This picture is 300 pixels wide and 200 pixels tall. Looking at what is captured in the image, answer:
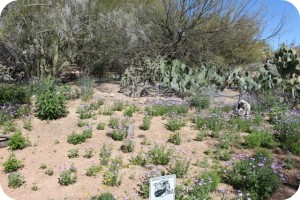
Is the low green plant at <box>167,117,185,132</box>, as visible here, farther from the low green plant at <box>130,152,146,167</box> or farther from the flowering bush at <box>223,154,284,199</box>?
the flowering bush at <box>223,154,284,199</box>

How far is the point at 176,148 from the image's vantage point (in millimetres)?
5723

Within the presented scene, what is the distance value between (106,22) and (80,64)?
1904 mm

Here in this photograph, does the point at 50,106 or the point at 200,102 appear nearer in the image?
the point at 50,106

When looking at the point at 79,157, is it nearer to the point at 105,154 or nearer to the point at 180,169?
the point at 105,154

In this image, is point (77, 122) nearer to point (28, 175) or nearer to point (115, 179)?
point (28, 175)

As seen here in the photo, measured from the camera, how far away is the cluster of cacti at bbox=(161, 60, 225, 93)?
368 inches

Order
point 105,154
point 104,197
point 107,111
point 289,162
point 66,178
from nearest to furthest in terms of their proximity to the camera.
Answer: point 104,197, point 66,178, point 105,154, point 289,162, point 107,111

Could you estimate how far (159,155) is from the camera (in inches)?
203

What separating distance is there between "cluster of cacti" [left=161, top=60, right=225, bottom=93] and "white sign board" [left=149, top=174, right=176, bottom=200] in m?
5.70

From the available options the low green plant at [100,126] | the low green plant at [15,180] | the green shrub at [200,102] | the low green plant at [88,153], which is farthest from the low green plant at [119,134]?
the green shrub at [200,102]

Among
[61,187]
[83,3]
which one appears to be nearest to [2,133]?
[61,187]

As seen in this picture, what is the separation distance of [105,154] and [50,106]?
78.7 inches

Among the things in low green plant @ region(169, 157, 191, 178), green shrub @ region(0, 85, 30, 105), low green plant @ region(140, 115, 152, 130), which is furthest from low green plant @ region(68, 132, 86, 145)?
green shrub @ region(0, 85, 30, 105)

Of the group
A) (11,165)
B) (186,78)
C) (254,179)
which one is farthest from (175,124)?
(186,78)
